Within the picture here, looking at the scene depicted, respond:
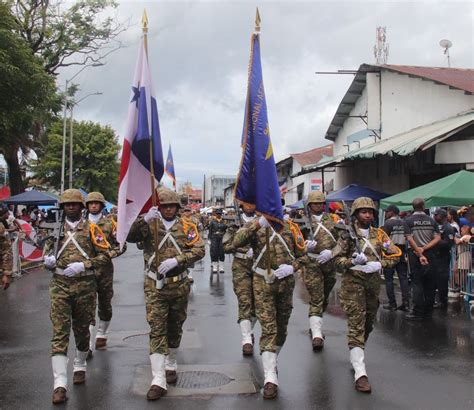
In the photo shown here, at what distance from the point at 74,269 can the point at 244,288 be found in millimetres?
2567

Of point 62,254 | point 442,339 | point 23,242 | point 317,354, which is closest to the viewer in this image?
point 62,254

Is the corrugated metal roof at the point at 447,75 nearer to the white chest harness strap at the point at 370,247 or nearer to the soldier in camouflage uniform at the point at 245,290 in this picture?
the soldier in camouflage uniform at the point at 245,290

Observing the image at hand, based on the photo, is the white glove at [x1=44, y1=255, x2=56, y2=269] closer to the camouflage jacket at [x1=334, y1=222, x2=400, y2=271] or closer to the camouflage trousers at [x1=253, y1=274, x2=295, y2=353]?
the camouflage trousers at [x1=253, y1=274, x2=295, y2=353]

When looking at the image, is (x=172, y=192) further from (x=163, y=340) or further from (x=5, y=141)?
(x=5, y=141)

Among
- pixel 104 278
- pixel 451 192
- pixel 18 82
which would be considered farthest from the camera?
pixel 18 82

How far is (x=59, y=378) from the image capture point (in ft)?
17.9

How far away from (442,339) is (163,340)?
453 cm

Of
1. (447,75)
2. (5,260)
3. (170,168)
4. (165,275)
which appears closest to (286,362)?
(165,275)

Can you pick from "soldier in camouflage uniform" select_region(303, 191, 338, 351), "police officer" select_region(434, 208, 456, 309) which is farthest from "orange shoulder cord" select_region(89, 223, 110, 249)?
"police officer" select_region(434, 208, 456, 309)

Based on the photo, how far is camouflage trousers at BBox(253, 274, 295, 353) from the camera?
564 cm

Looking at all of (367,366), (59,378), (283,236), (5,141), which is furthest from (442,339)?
(5,141)

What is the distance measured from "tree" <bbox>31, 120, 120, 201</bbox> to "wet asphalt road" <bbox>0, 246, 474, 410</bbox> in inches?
1530

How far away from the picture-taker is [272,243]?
6098 millimetres

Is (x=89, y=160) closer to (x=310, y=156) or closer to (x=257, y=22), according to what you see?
(x=310, y=156)
